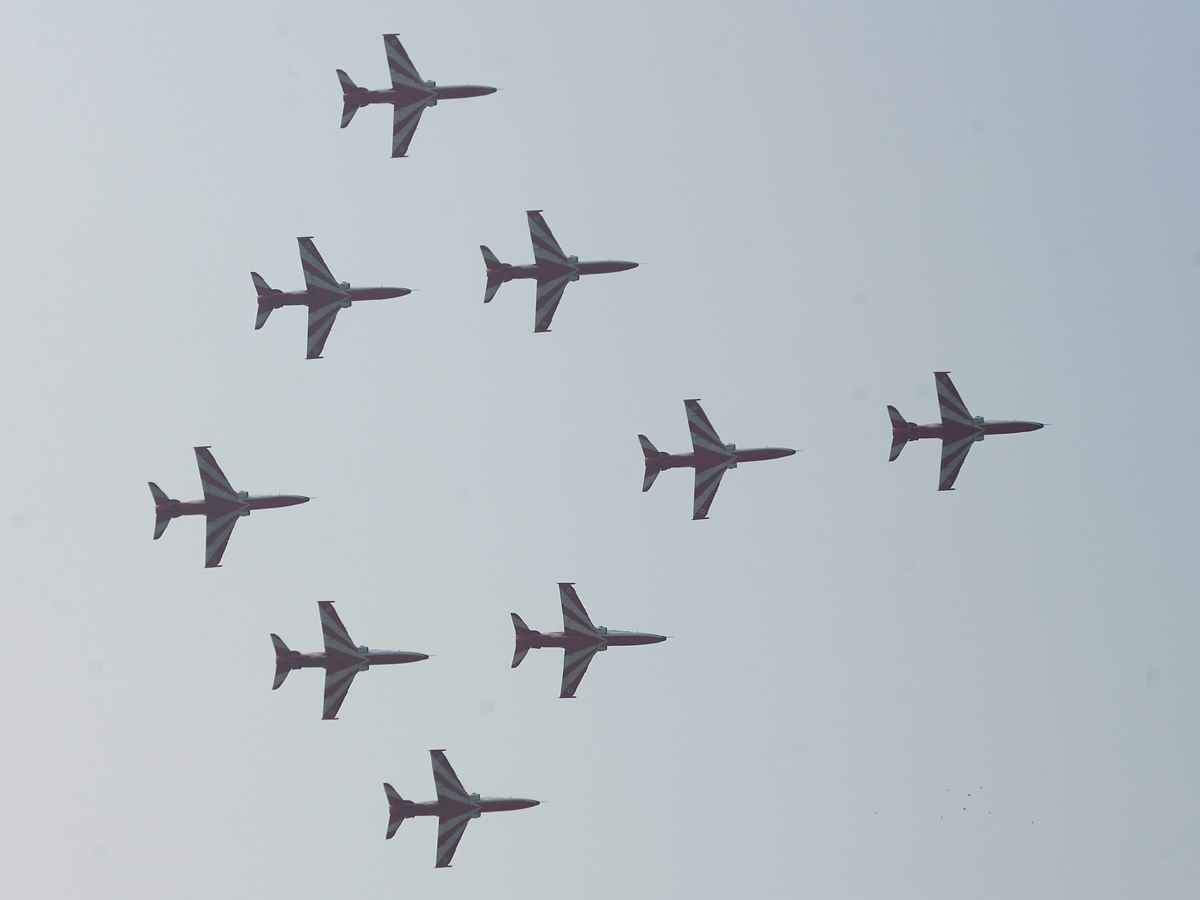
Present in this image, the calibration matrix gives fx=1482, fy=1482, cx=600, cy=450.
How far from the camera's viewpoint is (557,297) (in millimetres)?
104188

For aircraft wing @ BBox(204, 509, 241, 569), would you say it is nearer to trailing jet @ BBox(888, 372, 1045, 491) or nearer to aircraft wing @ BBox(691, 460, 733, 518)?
aircraft wing @ BBox(691, 460, 733, 518)

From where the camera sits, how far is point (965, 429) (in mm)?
103438

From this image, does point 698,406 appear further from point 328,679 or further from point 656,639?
point 328,679

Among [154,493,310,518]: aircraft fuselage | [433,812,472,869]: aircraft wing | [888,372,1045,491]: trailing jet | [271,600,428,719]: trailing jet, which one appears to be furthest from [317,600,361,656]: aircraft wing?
[888,372,1045,491]: trailing jet

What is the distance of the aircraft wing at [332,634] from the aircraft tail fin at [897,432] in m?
39.3

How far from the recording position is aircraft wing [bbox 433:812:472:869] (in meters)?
103

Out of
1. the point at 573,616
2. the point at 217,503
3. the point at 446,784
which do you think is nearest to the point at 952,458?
the point at 573,616

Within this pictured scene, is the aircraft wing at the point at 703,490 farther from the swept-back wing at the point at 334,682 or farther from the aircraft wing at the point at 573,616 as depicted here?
the swept-back wing at the point at 334,682

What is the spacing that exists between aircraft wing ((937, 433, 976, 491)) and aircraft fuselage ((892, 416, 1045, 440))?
467 mm

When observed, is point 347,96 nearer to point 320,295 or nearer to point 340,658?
point 320,295

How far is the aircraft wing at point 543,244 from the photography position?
104 m

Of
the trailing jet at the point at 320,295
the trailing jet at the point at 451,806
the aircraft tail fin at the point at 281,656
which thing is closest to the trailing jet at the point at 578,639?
the trailing jet at the point at 451,806

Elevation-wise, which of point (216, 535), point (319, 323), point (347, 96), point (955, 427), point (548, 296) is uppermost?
point (347, 96)

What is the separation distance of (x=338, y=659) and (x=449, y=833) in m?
14.5
